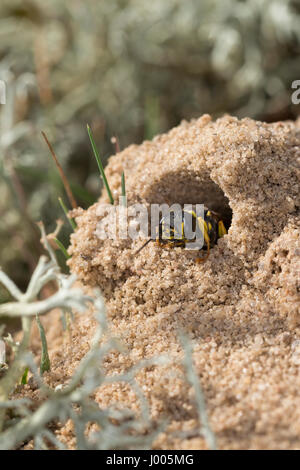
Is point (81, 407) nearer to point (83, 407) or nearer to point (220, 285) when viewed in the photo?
point (83, 407)

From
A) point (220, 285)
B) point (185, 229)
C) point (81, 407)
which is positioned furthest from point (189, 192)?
point (81, 407)

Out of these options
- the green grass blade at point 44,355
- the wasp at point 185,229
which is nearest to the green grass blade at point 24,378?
the green grass blade at point 44,355

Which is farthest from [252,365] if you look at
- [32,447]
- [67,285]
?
[32,447]

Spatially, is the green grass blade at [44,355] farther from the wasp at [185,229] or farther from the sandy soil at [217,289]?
the wasp at [185,229]

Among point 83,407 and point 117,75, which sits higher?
point 117,75

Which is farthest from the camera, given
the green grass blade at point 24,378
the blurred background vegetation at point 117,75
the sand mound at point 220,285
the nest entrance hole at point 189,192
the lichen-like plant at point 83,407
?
the blurred background vegetation at point 117,75

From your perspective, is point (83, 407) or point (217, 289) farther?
point (217, 289)

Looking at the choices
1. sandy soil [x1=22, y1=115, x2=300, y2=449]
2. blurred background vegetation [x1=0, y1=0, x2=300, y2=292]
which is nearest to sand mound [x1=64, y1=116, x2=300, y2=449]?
sandy soil [x1=22, y1=115, x2=300, y2=449]
